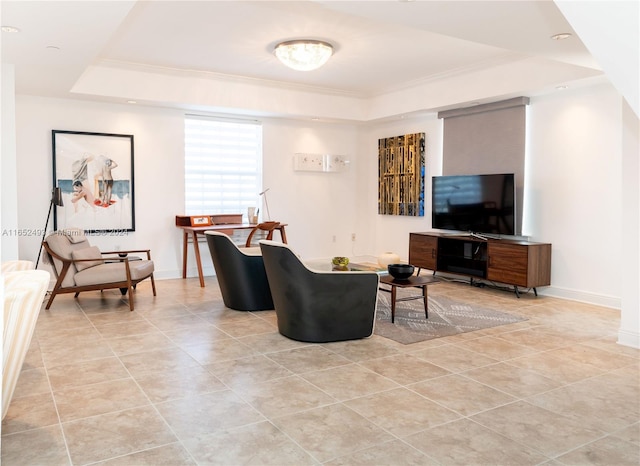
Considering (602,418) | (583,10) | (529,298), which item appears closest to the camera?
(583,10)

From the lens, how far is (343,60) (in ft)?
20.4

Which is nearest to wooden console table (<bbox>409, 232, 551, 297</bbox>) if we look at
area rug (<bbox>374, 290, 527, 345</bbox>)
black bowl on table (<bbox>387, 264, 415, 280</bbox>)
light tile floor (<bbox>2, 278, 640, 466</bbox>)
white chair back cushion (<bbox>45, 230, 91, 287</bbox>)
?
area rug (<bbox>374, 290, 527, 345</bbox>)

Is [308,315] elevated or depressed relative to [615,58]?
depressed

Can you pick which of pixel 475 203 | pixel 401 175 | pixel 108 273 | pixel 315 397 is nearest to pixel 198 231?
pixel 108 273

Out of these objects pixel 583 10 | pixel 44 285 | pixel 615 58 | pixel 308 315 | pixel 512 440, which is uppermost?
pixel 583 10

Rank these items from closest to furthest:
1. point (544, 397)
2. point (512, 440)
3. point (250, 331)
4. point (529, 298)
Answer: point (512, 440), point (544, 397), point (250, 331), point (529, 298)

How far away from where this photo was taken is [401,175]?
8359mm

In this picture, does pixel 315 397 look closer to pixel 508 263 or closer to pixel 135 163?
pixel 508 263

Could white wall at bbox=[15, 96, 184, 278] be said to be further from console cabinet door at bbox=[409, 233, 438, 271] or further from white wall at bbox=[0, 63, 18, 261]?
console cabinet door at bbox=[409, 233, 438, 271]

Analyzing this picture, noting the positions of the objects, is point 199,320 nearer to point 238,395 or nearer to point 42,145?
→ point 238,395

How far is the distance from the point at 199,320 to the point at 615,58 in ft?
13.0

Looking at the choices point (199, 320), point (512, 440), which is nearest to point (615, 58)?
point (512, 440)

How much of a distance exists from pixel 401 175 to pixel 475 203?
186 centimetres

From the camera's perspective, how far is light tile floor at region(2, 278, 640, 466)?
8.17 feet
